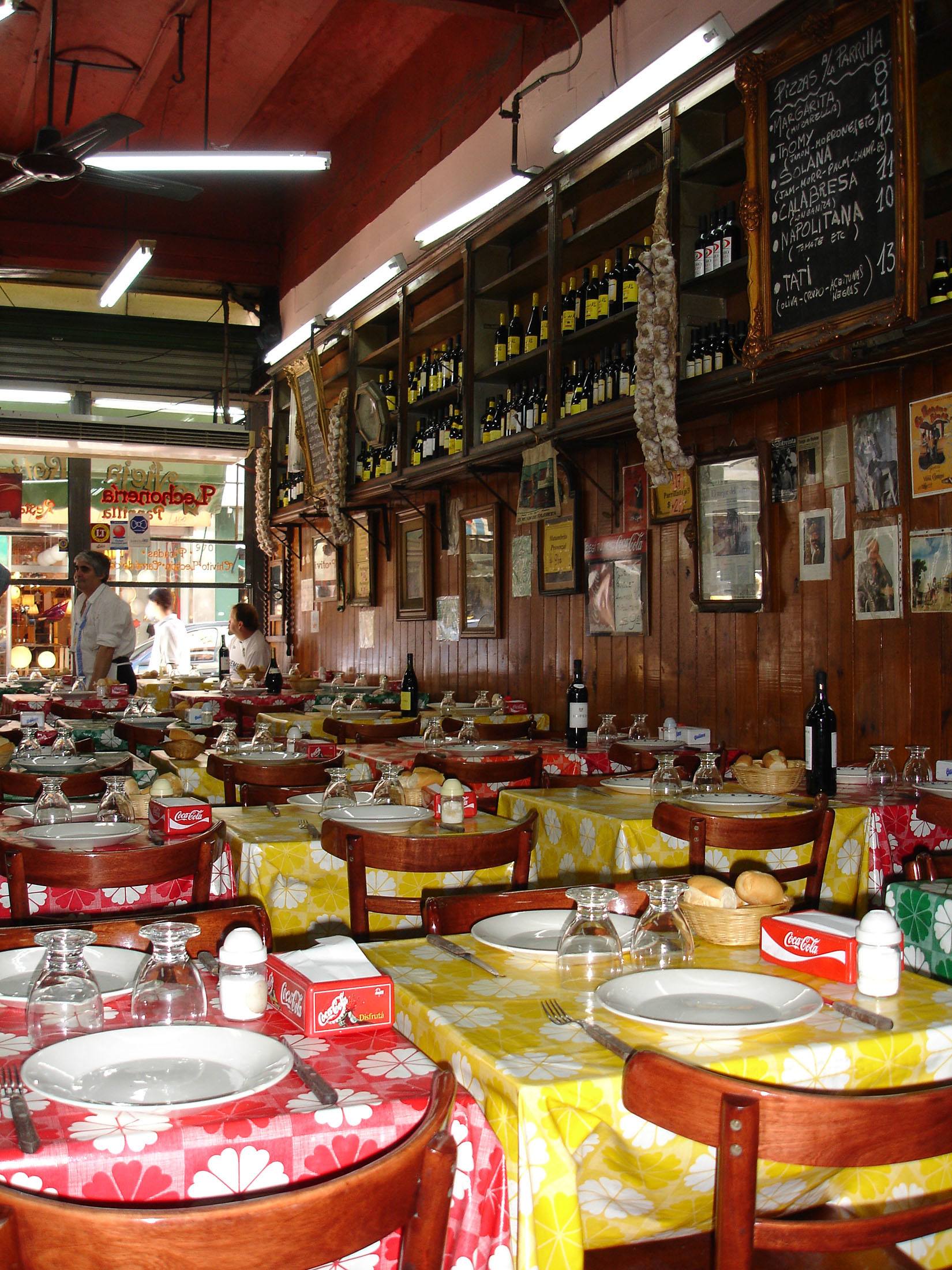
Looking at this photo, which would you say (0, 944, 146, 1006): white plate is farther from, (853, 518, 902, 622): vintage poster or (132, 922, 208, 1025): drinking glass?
(853, 518, 902, 622): vintage poster

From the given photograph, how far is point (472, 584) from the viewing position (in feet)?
23.7

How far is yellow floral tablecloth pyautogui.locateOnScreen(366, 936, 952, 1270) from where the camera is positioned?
1266 mm

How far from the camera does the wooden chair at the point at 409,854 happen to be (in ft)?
8.18

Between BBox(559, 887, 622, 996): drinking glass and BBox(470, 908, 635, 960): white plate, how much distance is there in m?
0.06

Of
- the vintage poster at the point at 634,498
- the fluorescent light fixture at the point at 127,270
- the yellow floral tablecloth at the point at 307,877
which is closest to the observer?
the yellow floral tablecloth at the point at 307,877

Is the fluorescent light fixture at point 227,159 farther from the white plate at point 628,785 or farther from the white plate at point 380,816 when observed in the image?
the white plate at point 380,816

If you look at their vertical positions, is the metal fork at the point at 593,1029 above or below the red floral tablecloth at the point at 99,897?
above

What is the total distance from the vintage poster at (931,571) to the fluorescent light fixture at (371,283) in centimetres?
433

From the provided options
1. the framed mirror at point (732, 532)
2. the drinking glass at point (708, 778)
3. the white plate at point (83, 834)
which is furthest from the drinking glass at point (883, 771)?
the white plate at point (83, 834)

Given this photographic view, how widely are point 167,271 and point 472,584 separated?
541cm

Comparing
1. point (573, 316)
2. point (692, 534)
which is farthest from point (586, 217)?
point (692, 534)

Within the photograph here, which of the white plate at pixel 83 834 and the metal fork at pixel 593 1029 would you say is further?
the white plate at pixel 83 834

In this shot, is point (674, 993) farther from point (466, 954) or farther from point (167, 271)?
point (167, 271)

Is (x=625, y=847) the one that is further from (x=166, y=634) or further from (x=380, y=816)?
(x=166, y=634)
